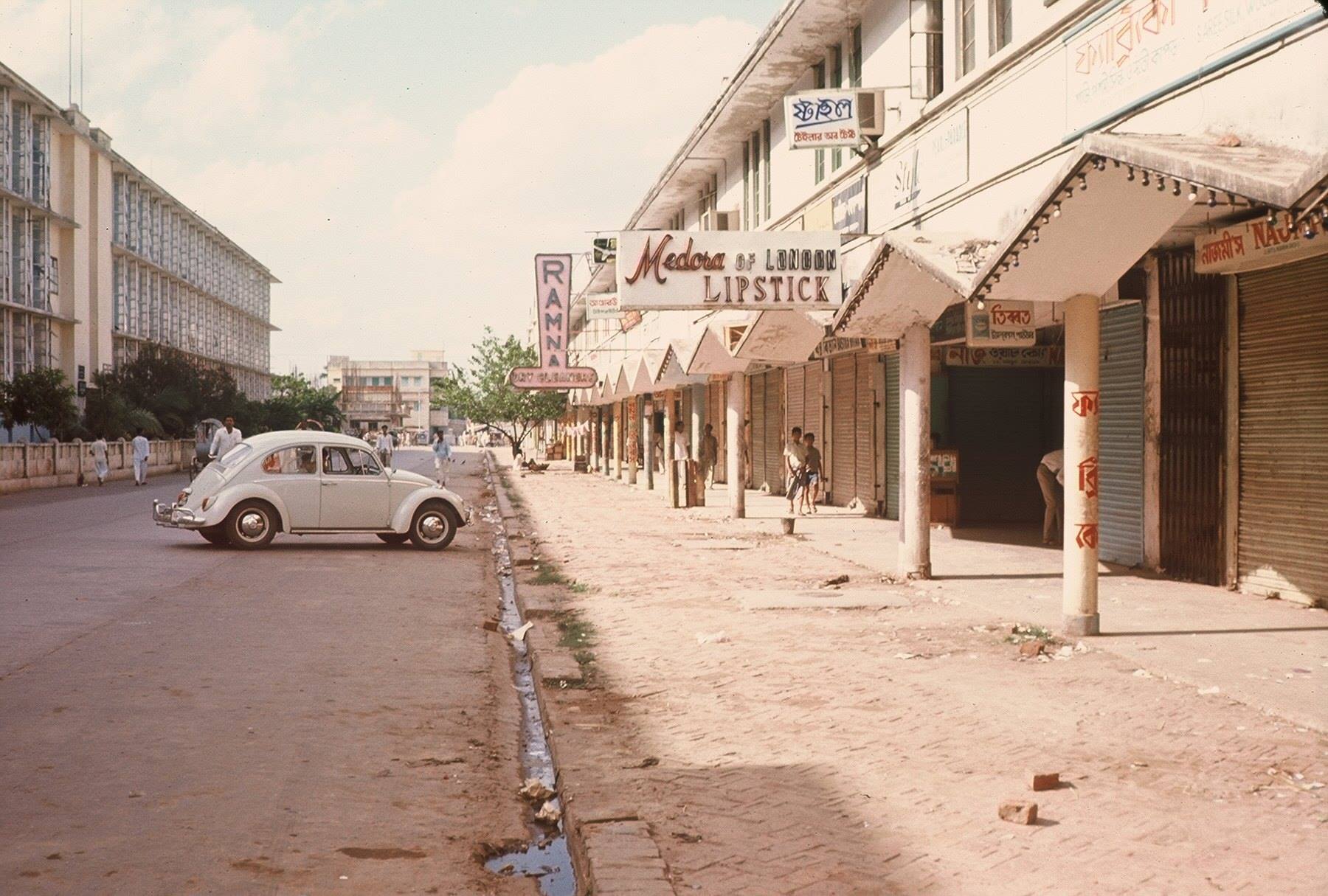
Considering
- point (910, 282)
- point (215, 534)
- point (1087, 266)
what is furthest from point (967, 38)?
point (215, 534)

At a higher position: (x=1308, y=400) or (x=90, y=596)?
(x=1308, y=400)

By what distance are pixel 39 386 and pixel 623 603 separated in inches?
1267

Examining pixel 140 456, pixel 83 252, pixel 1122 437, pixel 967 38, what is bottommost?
pixel 140 456

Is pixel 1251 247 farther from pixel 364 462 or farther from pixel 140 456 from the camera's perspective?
pixel 140 456

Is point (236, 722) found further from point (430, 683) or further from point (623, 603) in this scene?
point (623, 603)

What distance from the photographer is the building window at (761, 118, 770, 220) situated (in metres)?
26.6

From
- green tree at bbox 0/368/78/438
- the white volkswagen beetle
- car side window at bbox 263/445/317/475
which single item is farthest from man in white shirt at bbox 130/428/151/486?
car side window at bbox 263/445/317/475

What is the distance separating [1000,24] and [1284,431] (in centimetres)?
577

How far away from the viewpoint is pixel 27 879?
482 cm

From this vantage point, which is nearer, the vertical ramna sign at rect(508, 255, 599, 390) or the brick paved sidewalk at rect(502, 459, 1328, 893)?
the brick paved sidewalk at rect(502, 459, 1328, 893)

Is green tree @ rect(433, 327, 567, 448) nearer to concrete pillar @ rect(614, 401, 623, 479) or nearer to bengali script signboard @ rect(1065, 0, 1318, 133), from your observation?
concrete pillar @ rect(614, 401, 623, 479)

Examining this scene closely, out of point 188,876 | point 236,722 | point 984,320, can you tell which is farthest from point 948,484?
point 188,876

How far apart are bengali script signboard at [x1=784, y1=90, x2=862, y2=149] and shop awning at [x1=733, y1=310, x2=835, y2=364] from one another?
8.85 feet

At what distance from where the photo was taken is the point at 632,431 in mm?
41438
